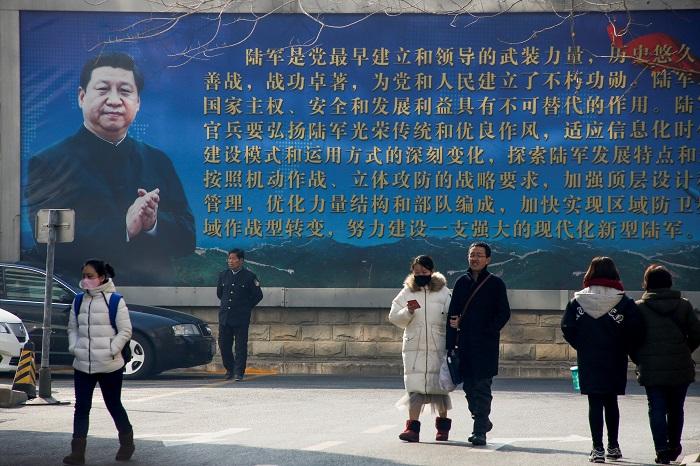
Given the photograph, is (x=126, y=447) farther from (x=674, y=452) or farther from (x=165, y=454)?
(x=674, y=452)

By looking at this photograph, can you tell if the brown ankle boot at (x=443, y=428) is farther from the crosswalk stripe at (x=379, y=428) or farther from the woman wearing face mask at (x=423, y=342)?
the crosswalk stripe at (x=379, y=428)

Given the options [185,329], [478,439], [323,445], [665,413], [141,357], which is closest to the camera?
[665,413]

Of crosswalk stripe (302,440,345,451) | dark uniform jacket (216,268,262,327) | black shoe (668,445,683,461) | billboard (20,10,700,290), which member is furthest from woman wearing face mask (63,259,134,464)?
billboard (20,10,700,290)

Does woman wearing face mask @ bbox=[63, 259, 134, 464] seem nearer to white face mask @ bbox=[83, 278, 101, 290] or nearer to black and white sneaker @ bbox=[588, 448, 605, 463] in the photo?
white face mask @ bbox=[83, 278, 101, 290]

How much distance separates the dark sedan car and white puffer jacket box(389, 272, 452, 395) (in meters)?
7.54

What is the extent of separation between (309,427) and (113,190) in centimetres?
938

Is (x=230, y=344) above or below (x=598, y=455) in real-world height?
above

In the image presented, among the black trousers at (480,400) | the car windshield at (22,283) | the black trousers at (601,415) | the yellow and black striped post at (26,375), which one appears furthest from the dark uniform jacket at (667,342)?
the car windshield at (22,283)

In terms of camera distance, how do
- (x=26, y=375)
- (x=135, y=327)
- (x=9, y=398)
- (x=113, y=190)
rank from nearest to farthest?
1. (x=9, y=398)
2. (x=26, y=375)
3. (x=135, y=327)
4. (x=113, y=190)

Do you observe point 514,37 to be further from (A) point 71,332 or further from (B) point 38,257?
(A) point 71,332

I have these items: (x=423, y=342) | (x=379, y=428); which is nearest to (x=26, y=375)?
(x=379, y=428)

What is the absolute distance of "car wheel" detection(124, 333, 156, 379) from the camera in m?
19.1

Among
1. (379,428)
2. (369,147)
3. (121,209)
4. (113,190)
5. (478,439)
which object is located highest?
(369,147)

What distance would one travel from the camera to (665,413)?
424 inches
